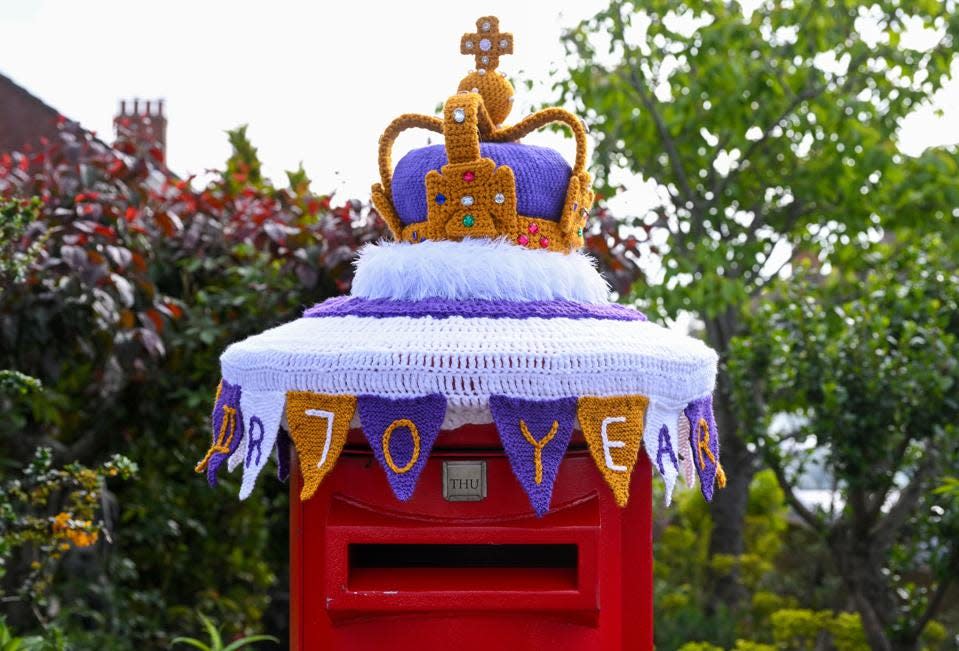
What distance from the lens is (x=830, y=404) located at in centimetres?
379

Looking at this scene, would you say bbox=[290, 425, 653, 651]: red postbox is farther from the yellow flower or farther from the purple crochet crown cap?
the yellow flower

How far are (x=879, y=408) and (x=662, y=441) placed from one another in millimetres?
2023

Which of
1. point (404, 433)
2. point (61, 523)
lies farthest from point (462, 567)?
point (61, 523)

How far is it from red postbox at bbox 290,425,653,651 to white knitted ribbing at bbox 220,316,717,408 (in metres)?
0.17

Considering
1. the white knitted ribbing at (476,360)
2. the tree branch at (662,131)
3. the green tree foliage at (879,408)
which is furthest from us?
the tree branch at (662,131)

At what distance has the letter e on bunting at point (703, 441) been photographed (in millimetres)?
2076

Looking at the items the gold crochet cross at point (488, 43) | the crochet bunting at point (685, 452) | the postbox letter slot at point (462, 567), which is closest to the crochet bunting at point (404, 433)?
the postbox letter slot at point (462, 567)

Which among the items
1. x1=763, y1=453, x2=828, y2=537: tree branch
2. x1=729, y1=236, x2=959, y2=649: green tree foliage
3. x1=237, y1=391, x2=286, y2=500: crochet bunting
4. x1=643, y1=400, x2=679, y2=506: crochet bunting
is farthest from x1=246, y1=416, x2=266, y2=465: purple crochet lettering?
x1=763, y1=453, x2=828, y2=537: tree branch

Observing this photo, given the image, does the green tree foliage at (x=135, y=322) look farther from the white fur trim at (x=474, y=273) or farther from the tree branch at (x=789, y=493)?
the tree branch at (x=789, y=493)

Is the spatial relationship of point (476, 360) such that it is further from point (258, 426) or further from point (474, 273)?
point (258, 426)

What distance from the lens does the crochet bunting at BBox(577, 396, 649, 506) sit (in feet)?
6.19

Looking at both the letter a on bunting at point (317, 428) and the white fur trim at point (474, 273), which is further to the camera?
the white fur trim at point (474, 273)

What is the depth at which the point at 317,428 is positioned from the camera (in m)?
1.92

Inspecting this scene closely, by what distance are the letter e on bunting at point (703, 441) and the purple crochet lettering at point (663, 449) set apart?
11 centimetres
